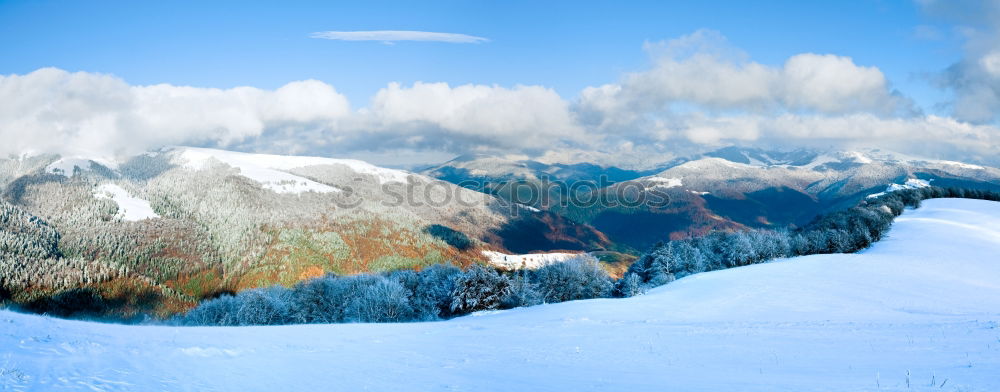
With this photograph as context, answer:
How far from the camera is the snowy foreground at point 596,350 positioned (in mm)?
12312

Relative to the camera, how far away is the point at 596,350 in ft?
60.2

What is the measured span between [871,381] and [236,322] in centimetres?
6331

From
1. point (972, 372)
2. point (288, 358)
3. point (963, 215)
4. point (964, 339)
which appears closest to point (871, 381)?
point (972, 372)

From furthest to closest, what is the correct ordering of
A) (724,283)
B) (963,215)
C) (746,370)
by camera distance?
(963,215), (724,283), (746,370)

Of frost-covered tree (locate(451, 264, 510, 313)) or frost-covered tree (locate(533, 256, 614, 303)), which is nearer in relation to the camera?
frost-covered tree (locate(451, 264, 510, 313))

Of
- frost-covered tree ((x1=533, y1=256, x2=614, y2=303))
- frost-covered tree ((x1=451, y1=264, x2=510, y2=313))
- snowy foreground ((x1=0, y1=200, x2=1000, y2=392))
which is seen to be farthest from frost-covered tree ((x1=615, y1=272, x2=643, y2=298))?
snowy foreground ((x1=0, y1=200, x2=1000, y2=392))

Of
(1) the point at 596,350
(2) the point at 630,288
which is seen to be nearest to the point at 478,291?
(2) the point at 630,288

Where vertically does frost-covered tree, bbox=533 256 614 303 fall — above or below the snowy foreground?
below

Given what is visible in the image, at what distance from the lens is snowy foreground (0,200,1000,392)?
40.4ft

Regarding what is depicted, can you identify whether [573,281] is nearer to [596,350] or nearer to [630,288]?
[630,288]

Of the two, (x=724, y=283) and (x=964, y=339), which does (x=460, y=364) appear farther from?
(x=724, y=283)

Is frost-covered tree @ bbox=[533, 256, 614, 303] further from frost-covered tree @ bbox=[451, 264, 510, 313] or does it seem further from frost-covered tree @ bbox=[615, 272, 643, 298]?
frost-covered tree @ bbox=[451, 264, 510, 313]

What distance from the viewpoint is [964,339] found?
53.6 feet

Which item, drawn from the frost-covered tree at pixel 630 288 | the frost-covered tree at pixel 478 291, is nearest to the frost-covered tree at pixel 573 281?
the frost-covered tree at pixel 630 288
